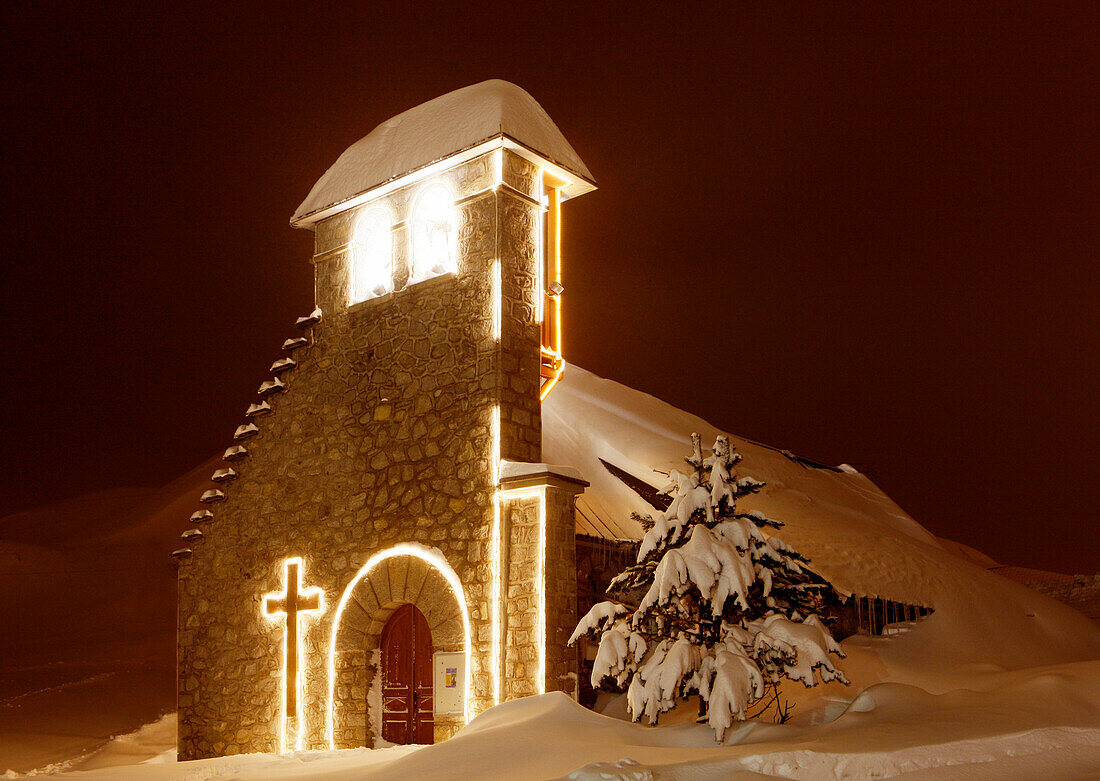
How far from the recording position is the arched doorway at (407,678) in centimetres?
1074

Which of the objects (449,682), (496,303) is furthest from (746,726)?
(496,303)

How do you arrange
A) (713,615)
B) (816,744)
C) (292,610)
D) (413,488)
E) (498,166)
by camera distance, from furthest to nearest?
(292,610)
(413,488)
(498,166)
(713,615)
(816,744)

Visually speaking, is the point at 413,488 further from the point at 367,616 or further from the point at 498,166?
the point at 498,166

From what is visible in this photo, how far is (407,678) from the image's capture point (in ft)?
35.7

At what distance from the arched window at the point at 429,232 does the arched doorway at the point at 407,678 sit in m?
3.80

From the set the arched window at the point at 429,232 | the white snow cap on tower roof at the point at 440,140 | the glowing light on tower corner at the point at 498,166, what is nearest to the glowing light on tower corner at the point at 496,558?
the arched window at the point at 429,232

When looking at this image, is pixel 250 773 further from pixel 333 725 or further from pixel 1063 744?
pixel 1063 744

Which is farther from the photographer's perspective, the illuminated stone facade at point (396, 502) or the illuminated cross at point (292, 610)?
the illuminated cross at point (292, 610)

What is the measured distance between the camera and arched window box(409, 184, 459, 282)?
1123 cm

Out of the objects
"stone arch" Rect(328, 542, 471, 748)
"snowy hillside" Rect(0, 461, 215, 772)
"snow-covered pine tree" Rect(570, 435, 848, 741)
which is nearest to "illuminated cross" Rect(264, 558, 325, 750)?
"stone arch" Rect(328, 542, 471, 748)

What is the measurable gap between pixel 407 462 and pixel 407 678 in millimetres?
2353

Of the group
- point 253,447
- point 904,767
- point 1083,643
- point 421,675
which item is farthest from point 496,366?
point 1083,643

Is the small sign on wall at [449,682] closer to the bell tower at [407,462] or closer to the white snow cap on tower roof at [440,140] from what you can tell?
the bell tower at [407,462]

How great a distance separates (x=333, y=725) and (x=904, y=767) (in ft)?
23.6
